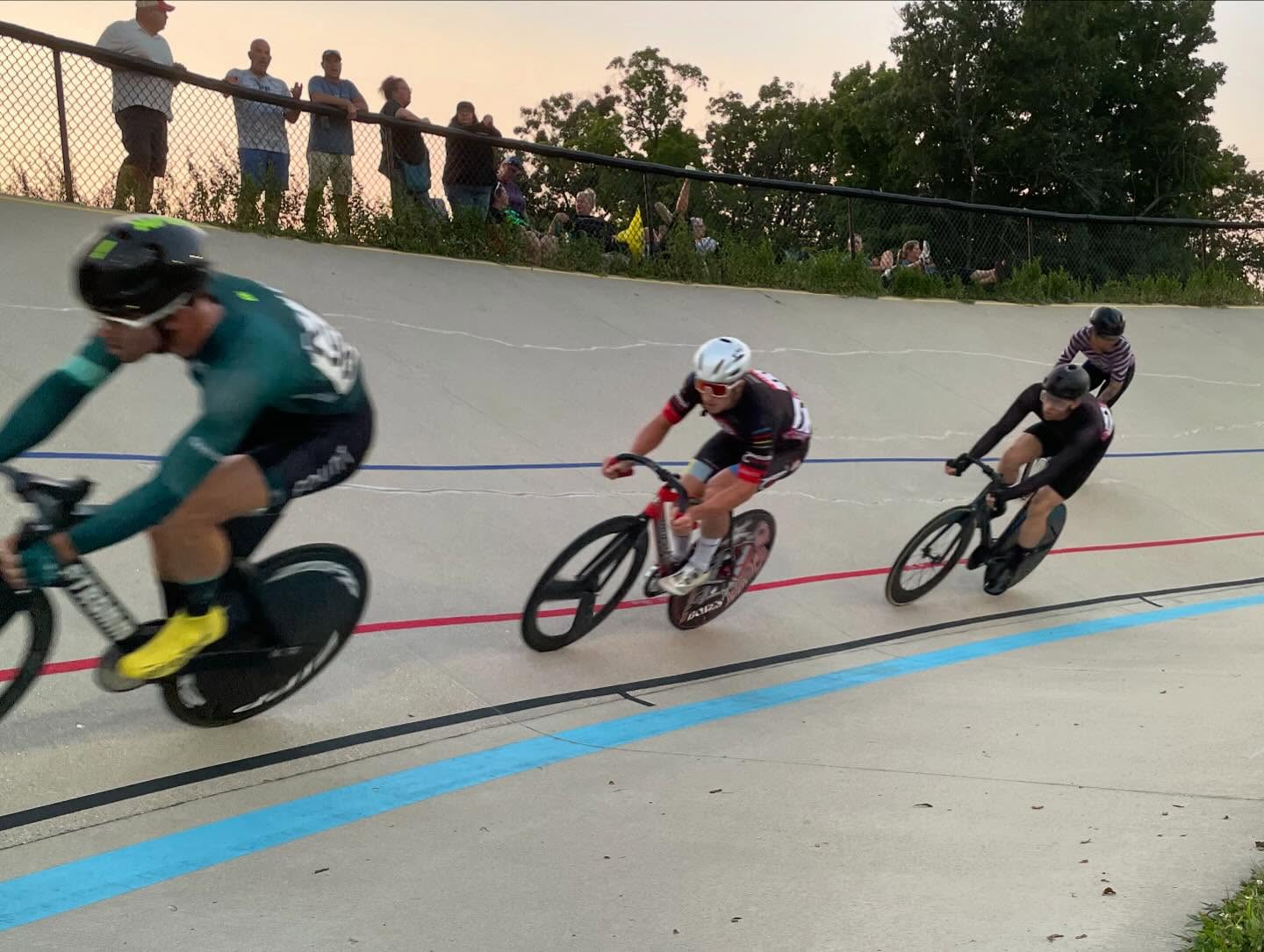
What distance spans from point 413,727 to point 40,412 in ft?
5.09

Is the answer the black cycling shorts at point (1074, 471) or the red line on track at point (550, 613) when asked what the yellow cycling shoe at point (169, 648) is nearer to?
the red line on track at point (550, 613)

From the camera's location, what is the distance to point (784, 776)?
3.55 metres

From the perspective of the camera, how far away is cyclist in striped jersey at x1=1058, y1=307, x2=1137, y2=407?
7.87 m

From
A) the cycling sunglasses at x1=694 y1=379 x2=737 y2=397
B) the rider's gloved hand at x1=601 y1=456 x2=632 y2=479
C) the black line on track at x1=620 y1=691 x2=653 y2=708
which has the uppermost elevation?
the cycling sunglasses at x1=694 y1=379 x2=737 y2=397

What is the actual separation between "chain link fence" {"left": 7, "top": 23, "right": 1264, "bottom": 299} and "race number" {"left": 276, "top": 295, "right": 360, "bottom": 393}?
6.15 meters

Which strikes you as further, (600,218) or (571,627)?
(600,218)

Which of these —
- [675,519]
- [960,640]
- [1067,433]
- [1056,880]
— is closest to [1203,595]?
[1067,433]

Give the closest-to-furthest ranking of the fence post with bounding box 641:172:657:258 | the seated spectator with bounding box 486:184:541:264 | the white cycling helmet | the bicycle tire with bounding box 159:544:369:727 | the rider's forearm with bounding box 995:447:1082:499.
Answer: the bicycle tire with bounding box 159:544:369:727
the white cycling helmet
the rider's forearm with bounding box 995:447:1082:499
the seated spectator with bounding box 486:184:541:264
the fence post with bounding box 641:172:657:258

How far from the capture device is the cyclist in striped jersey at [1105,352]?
7.87 meters

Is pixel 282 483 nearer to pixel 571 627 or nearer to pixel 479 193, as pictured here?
pixel 571 627

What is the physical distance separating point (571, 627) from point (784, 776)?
1470mm

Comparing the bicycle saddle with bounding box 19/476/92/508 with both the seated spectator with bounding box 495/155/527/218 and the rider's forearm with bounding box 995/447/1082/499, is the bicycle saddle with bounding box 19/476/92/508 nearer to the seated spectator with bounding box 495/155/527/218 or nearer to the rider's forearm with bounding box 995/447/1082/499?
the rider's forearm with bounding box 995/447/1082/499

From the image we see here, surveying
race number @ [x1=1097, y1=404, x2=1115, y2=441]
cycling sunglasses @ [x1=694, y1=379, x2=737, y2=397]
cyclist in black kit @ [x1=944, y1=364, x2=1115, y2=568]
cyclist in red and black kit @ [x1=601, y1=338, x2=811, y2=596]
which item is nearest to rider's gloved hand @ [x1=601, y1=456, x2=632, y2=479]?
cyclist in red and black kit @ [x1=601, y1=338, x2=811, y2=596]

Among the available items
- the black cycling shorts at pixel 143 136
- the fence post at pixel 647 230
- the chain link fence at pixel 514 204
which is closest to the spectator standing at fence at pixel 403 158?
the chain link fence at pixel 514 204
